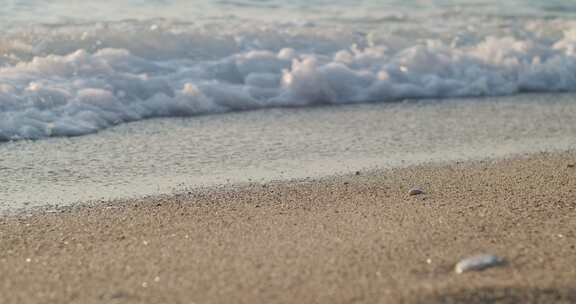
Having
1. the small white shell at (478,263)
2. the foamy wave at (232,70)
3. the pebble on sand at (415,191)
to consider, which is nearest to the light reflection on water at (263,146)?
the foamy wave at (232,70)

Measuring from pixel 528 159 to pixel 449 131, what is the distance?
2.35 feet

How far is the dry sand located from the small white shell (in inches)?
1.5

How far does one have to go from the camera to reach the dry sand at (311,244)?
2664mm

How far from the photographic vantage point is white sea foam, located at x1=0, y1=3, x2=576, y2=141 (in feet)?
17.9

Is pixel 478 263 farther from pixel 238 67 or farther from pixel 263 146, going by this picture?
pixel 238 67

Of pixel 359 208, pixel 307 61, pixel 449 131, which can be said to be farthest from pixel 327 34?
pixel 359 208

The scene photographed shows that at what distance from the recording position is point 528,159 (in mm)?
4715

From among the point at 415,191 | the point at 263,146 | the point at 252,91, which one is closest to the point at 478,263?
the point at 415,191

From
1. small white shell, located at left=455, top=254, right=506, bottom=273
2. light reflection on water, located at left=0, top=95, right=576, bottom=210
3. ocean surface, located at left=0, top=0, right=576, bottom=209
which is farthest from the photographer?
ocean surface, located at left=0, top=0, right=576, bottom=209

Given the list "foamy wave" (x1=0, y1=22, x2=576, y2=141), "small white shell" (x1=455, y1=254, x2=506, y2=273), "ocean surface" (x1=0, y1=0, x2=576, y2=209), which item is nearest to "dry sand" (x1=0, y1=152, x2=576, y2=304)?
"small white shell" (x1=455, y1=254, x2=506, y2=273)

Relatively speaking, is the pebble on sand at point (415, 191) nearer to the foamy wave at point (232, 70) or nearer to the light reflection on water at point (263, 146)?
the light reflection on water at point (263, 146)

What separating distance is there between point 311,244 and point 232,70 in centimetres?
356

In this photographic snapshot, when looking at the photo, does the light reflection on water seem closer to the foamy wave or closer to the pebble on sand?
the foamy wave

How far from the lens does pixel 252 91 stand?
6.12m
